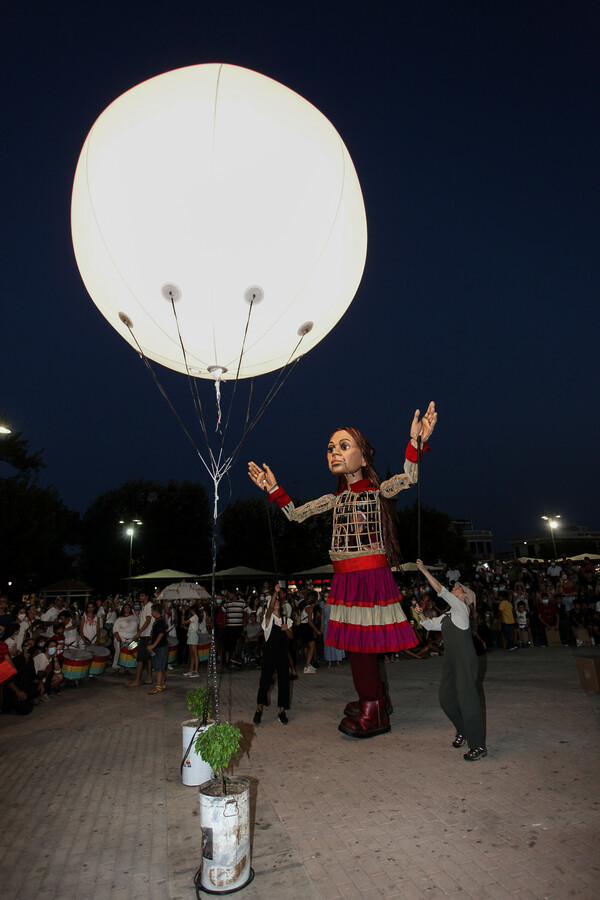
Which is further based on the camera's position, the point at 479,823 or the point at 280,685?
the point at 280,685

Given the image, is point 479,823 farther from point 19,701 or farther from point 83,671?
point 83,671

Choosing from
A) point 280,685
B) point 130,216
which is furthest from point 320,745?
point 130,216

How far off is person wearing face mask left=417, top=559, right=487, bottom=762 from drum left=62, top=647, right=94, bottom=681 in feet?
27.1

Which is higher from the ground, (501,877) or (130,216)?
(130,216)

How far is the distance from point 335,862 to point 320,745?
255 centimetres

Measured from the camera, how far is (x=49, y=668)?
10.0 m

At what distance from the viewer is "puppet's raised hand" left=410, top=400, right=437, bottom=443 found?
217 inches

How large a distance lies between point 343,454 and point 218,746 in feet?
12.1

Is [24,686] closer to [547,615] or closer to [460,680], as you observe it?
[460,680]

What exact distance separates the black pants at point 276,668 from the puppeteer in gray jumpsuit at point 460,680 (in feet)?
8.12

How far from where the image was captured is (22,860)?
3516 mm

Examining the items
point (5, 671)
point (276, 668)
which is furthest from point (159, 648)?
point (276, 668)

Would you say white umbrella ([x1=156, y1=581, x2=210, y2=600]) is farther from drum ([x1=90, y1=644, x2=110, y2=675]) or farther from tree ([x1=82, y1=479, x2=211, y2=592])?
tree ([x1=82, y1=479, x2=211, y2=592])

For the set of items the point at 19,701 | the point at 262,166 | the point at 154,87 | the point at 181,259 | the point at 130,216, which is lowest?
the point at 19,701
